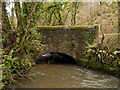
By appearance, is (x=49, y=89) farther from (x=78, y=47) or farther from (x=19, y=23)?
(x=78, y=47)

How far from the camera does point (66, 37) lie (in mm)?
8102

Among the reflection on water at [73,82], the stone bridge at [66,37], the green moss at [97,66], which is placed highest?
the stone bridge at [66,37]

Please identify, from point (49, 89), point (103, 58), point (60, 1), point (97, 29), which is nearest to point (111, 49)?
point (103, 58)

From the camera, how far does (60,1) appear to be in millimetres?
8336

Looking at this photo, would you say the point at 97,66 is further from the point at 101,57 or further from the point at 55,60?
the point at 55,60

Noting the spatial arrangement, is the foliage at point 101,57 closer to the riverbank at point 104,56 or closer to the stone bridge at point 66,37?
the riverbank at point 104,56

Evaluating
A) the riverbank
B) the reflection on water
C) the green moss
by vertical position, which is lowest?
the reflection on water

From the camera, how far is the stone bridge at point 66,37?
796 cm

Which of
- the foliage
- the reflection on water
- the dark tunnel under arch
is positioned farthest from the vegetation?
the dark tunnel under arch

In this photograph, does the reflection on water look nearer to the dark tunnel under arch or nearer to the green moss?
the green moss

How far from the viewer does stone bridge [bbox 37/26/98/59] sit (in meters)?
7.96

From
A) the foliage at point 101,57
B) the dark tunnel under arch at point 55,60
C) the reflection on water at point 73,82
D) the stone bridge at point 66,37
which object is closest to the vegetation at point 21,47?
the foliage at point 101,57

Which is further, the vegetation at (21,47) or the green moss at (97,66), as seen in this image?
the green moss at (97,66)

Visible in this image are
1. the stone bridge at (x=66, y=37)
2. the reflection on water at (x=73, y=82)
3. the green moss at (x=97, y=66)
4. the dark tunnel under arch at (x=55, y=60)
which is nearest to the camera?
the reflection on water at (x=73, y=82)
